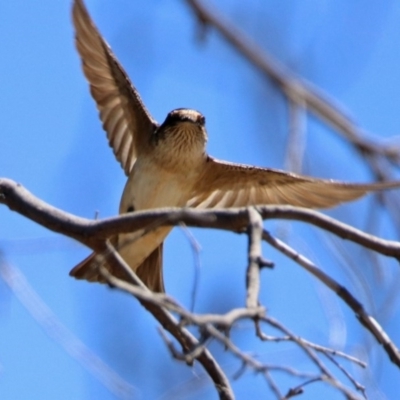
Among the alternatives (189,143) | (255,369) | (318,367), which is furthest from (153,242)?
(255,369)

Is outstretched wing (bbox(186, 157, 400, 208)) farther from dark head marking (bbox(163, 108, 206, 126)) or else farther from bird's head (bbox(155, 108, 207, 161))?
dark head marking (bbox(163, 108, 206, 126))

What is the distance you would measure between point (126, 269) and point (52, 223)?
0.40 metres

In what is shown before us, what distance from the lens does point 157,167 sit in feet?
17.7

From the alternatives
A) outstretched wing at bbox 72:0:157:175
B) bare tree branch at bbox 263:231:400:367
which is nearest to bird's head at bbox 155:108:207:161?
outstretched wing at bbox 72:0:157:175

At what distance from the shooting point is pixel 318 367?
2.41 metres

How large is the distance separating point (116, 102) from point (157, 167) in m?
0.52

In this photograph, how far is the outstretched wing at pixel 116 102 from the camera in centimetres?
530

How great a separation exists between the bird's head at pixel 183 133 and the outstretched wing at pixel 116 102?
116 mm

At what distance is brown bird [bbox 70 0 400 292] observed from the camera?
5.16 meters

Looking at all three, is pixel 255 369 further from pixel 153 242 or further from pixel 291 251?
pixel 153 242

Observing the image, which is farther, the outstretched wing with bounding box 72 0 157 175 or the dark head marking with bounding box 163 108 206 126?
the dark head marking with bounding box 163 108 206 126

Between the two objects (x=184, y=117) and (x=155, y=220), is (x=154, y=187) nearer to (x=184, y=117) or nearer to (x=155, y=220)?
(x=184, y=117)

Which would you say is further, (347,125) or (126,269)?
(347,125)

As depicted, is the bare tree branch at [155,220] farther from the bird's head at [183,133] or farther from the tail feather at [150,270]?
the bird's head at [183,133]
